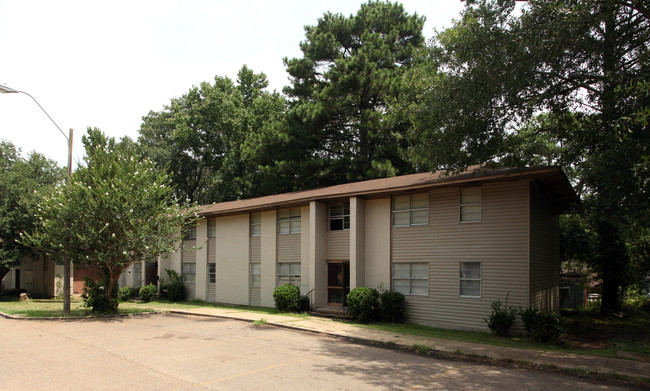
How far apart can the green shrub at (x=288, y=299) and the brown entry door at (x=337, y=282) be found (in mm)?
1506

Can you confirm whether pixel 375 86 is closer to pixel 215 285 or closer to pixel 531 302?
pixel 215 285

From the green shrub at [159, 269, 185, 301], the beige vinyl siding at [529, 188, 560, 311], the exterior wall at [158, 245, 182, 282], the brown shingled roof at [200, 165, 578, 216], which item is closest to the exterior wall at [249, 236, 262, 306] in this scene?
the brown shingled roof at [200, 165, 578, 216]

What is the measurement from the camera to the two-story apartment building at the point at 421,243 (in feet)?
51.7

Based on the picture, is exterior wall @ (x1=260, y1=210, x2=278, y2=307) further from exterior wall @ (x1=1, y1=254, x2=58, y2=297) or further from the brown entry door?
exterior wall @ (x1=1, y1=254, x2=58, y2=297)

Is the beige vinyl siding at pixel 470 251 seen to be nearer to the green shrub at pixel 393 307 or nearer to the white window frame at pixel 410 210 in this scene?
the white window frame at pixel 410 210

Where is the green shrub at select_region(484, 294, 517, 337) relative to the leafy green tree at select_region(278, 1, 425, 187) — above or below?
below

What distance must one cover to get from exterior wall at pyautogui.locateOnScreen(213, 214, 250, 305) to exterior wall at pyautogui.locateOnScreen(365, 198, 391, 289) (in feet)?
25.5

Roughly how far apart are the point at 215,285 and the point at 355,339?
14206 millimetres

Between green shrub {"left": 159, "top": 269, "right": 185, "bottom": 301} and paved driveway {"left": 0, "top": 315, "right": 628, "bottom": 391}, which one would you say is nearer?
paved driveway {"left": 0, "top": 315, "right": 628, "bottom": 391}

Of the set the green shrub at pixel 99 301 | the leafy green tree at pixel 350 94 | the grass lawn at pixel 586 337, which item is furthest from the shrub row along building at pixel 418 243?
the leafy green tree at pixel 350 94

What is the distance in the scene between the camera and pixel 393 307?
691 inches

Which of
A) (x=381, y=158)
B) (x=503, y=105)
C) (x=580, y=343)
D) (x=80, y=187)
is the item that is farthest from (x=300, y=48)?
(x=580, y=343)

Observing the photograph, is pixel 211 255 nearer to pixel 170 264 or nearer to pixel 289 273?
pixel 170 264

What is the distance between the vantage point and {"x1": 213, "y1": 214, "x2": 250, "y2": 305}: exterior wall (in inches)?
974
